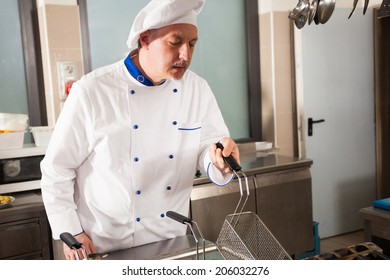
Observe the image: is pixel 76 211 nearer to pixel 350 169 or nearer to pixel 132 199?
pixel 132 199

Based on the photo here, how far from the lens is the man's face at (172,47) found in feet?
3.95

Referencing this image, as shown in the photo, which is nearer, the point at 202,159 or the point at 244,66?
the point at 202,159

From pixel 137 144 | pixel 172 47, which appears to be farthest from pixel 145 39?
pixel 137 144

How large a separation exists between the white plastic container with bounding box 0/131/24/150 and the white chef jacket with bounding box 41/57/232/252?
81cm

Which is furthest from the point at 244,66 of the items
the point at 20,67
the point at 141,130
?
the point at 141,130

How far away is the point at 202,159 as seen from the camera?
139 centimetres

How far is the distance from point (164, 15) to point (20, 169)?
1.17 m

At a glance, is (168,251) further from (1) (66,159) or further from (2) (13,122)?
(2) (13,122)

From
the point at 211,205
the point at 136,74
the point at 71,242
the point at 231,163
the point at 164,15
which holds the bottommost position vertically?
→ the point at 211,205

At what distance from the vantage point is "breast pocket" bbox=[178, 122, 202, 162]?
1.36 m

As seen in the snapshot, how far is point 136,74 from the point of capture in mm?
1300

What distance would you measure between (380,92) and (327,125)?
516 millimetres

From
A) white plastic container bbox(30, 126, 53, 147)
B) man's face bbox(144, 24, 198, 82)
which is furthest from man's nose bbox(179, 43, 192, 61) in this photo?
white plastic container bbox(30, 126, 53, 147)

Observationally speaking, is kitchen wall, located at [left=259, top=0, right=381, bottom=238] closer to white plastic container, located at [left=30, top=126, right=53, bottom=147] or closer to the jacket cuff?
white plastic container, located at [left=30, top=126, right=53, bottom=147]
